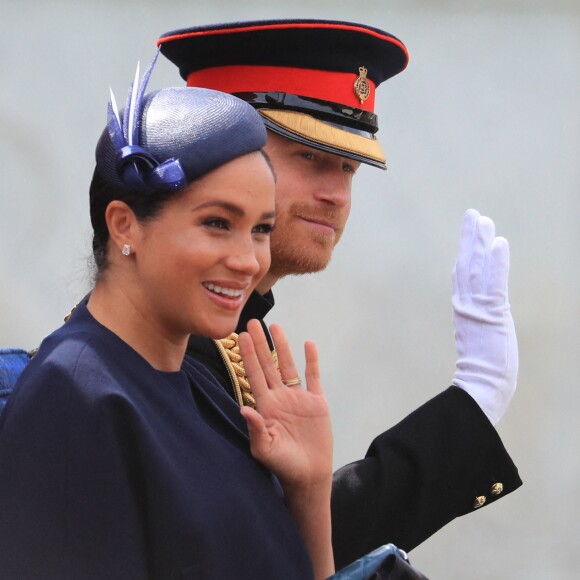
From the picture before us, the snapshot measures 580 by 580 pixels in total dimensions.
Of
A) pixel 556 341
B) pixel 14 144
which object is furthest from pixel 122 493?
pixel 556 341

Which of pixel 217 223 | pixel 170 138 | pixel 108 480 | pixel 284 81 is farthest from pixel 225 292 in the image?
pixel 284 81

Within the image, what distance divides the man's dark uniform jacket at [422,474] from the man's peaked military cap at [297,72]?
0.32 meters

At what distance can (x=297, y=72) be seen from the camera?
2428 millimetres

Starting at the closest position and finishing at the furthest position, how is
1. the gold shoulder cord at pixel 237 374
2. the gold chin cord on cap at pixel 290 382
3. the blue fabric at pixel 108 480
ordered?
the blue fabric at pixel 108 480 → the gold chin cord on cap at pixel 290 382 → the gold shoulder cord at pixel 237 374

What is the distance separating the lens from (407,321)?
4.23 metres

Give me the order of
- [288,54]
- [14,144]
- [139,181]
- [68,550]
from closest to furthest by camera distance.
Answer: [68,550]
[139,181]
[288,54]
[14,144]

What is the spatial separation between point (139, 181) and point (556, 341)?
2872mm

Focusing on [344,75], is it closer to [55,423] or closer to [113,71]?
[55,423]

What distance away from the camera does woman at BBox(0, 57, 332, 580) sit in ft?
4.98

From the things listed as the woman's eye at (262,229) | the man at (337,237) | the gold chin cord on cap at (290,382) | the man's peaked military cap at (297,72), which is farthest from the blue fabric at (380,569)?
the man's peaked military cap at (297,72)

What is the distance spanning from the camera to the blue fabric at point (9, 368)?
180 cm

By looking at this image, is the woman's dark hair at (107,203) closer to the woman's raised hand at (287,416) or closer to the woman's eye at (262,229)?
the woman's eye at (262,229)


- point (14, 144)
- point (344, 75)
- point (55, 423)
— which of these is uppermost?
point (14, 144)

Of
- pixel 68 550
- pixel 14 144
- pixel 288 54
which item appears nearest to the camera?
pixel 68 550
